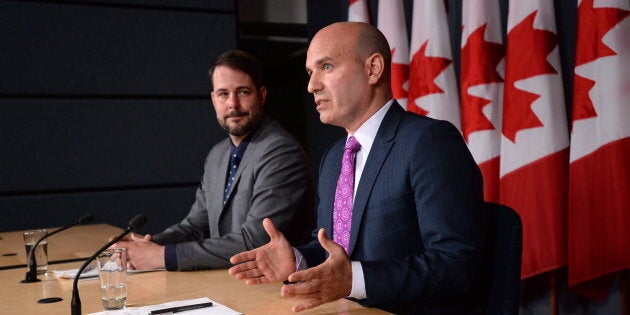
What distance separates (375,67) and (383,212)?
1.35 ft

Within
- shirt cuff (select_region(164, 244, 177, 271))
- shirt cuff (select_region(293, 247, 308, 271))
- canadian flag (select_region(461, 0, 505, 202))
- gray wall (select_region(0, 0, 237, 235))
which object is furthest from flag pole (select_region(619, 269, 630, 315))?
gray wall (select_region(0, 0, 237, 235))

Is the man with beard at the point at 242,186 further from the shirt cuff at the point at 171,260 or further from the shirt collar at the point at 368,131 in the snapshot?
the shirt collar at the point at 368,131

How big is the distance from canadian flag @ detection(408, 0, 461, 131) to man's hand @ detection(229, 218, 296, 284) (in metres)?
1.60

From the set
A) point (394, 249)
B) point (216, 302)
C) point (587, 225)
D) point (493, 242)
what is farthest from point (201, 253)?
point (587, 225)

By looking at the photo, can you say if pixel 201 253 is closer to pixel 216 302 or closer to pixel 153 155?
pixel 216 302

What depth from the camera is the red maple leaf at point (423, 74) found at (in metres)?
2.89

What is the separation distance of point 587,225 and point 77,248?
1.92 meters

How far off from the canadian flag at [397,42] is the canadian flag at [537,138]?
735 mm

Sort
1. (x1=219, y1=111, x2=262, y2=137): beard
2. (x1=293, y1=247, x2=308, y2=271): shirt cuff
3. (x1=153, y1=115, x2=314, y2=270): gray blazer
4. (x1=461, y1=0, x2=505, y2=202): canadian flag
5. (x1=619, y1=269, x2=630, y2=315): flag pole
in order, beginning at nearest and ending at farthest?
1. (x1=293, y1=247, x2=308, y2=271): shirt cuff
2. (x1=153, y1=115, x2=314, y2=270): gray blazer
3. (x1=619, y1=269, x2=630, y2=315): flag pole
4. (x1=219, y1=111, x2=262, y2=137): beard
5. (x1=461, y1=0, x2=505, y2=202): canadian flag

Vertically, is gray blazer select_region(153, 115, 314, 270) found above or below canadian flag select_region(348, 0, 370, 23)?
below

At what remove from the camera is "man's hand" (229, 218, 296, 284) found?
136 cm

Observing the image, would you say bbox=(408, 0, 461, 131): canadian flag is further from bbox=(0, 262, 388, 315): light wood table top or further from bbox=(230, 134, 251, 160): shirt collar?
bbox=(0, 262, 388, 315): light wood table top

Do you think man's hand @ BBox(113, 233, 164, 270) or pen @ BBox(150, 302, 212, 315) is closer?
pen @ BBox(150, 302, 212, 315)

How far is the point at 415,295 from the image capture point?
133 cm
